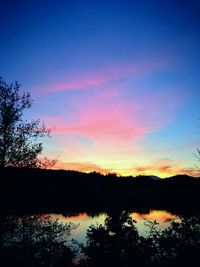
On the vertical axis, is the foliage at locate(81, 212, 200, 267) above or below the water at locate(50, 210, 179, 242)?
above

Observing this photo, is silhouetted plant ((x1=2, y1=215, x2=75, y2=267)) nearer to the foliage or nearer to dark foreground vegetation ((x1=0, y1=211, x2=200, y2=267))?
dark foreground vegetation ((x1=0, y1=211, x2=200, y2=267))

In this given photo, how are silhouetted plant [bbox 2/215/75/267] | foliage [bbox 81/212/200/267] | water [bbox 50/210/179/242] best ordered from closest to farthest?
foliage [bbox 81/212/200/267]
silhouetted plant [bbox 2/215/75/267]
water [bbox 50/210/179/242]

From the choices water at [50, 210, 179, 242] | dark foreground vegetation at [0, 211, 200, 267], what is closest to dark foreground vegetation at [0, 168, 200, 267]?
dark foreground vegetation at [0, 211, 200, 267]

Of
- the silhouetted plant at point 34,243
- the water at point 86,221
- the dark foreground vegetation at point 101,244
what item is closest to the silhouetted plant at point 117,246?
the dark foreground vegetation at point 101,244

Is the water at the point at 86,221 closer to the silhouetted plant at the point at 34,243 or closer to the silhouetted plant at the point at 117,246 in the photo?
the silhouetted plant at the point at 117,246

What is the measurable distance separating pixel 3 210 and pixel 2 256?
278 centimetres

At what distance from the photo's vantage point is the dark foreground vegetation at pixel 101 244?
1953cm

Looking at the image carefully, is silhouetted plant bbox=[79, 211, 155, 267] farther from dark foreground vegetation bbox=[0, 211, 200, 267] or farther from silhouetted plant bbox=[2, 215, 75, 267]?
silhouetted plant bbox=[2, 215, 75, 267]

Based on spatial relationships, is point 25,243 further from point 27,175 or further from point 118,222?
point 118,222

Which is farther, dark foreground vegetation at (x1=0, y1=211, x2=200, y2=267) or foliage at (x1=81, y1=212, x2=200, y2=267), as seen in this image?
dark foreground vegetation at (x1=0, y1=211, x2=200, y2=267)

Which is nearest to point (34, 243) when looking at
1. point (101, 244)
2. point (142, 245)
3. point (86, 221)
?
point (101, 244)

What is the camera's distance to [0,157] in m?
20.3

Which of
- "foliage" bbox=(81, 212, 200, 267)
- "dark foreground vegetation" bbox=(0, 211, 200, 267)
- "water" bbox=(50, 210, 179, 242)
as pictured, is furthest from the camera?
"water" bbox=(50, 210, 179, 242)

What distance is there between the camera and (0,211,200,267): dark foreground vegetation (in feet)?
64.1
